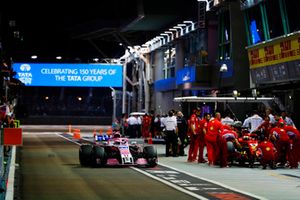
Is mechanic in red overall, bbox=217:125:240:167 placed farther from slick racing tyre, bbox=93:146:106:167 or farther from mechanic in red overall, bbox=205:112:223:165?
slick racing tyre, bbox=93:146:106:167

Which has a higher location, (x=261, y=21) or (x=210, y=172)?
(x=261, y=21)

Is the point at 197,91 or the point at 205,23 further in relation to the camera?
the point at 197,91

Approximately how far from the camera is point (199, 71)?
44.0 metres

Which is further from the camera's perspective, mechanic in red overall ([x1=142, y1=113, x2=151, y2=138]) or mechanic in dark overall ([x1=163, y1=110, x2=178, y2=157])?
mechanic in red overall ([x1=142, y1=113, x2=151, y2=138])

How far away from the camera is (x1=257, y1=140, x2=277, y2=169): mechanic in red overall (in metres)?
21.9

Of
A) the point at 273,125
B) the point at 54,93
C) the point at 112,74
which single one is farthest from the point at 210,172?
the point at 54,93

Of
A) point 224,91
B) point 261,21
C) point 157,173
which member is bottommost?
point 157,173

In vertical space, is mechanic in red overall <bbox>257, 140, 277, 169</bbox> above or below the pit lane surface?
above

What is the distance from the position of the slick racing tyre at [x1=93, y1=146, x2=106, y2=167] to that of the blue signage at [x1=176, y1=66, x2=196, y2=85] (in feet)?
73.4

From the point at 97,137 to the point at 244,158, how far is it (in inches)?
189

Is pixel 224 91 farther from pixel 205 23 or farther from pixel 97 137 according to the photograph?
pixel 97 137

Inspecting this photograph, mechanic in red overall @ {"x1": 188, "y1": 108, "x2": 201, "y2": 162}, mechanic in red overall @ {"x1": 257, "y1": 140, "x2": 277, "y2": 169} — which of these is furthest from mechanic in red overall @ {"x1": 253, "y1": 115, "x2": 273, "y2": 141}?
mechanic in red overall @ {"x1": 188, "y1": 108, "x2": 201, "y2": 162}

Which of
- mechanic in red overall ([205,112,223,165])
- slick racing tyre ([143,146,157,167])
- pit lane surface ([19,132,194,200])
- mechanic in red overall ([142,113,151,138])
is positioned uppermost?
mechanic in red overall ([142,113,151,138])

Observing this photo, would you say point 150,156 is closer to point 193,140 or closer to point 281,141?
point 193,140
